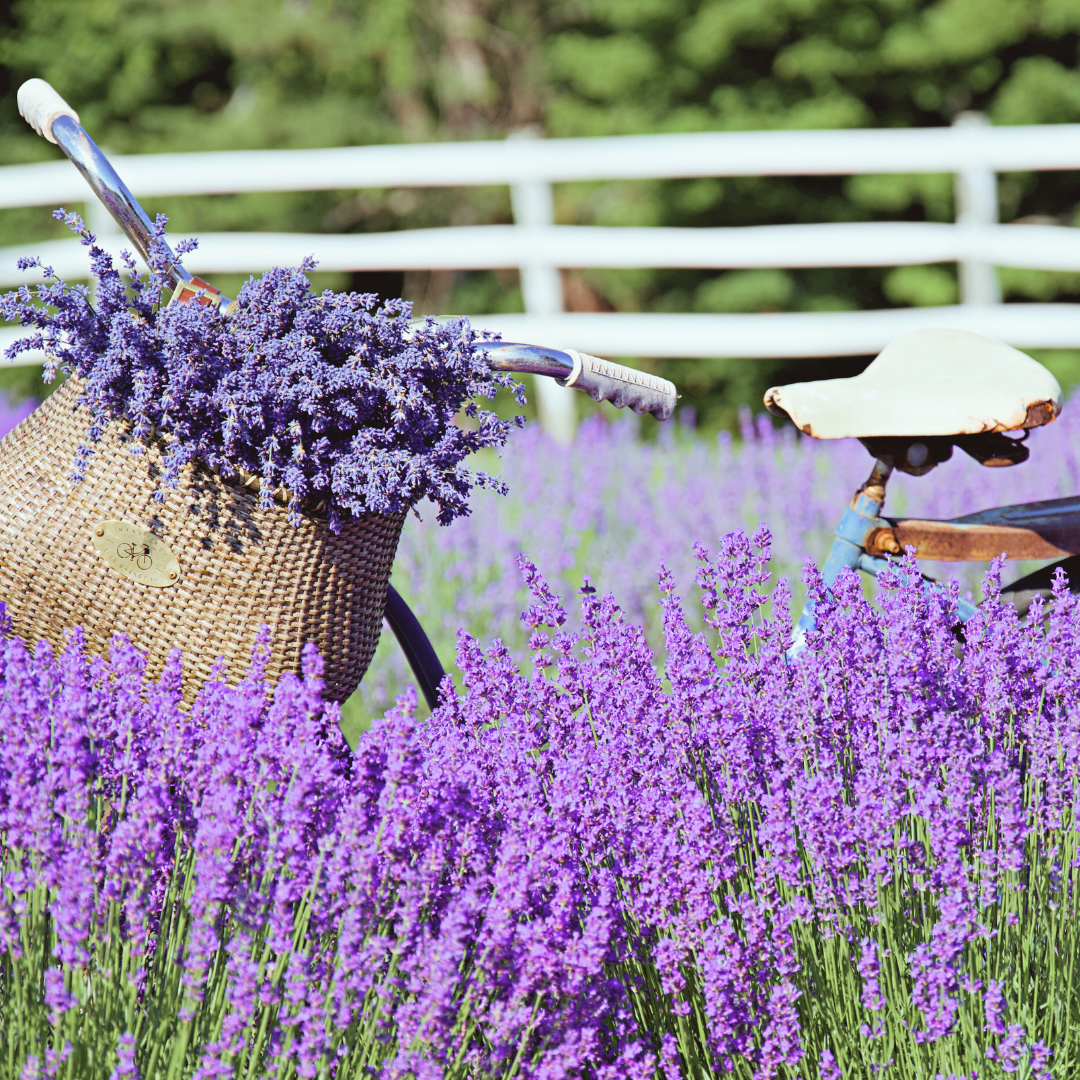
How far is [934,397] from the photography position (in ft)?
7.00

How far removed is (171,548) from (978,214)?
615cm

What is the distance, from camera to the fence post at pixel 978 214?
6688mm

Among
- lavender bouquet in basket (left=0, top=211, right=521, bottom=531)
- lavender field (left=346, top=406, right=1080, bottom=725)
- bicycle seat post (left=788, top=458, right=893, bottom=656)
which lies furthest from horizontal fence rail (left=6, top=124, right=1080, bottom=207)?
lavender bouquet in basket (left=0, top=211, right=521, bottom=531)

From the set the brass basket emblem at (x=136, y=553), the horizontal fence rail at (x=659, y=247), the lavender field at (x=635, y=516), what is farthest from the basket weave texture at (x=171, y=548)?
the horizontal fence rail at (x=659, y=247)

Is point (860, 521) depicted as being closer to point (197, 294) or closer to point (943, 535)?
point (943, 535)

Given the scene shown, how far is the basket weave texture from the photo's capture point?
163cm

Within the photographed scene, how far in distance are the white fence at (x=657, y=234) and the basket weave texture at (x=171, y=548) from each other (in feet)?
15.5

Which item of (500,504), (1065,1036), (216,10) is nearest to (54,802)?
(1065,1036)

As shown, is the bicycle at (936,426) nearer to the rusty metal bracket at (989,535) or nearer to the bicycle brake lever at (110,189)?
the rusty metal bracket at (989,535)

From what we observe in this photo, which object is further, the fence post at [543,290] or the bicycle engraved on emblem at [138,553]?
the fence post at [543,290]

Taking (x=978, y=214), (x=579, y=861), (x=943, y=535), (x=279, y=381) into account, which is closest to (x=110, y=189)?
(x=279, y=381)

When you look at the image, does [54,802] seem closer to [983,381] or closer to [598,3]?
[983,381]

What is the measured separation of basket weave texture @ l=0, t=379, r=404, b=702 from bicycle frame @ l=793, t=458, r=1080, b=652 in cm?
91

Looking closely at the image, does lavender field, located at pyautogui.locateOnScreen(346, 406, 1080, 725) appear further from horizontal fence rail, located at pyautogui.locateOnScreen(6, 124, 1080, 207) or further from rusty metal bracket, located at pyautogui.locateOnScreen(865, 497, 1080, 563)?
horizontal fence rail, located at pyautogui.locateOnScreen(6, 124, 1080, 207)
